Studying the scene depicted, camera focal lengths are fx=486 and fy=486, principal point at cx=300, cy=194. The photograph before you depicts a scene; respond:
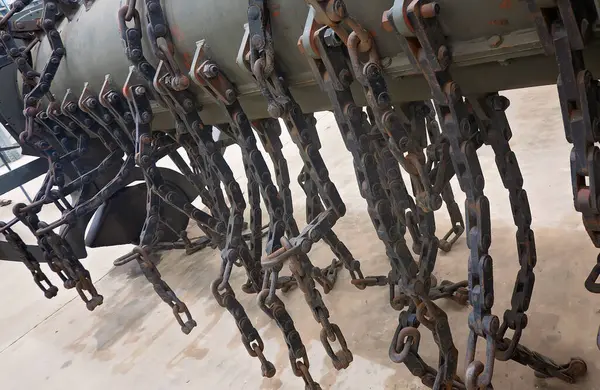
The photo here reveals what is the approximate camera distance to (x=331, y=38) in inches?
37.9

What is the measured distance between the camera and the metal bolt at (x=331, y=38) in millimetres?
955

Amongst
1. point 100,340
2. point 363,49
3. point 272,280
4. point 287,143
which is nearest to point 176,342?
point 100,340

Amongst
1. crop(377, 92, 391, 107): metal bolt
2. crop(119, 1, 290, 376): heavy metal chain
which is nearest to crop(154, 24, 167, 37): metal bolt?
crop(119, 1, 290, 376): heavy metal chain

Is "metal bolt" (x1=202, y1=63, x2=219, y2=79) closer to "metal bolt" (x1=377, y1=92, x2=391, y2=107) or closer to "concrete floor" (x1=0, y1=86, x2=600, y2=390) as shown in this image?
"metal bolt" (x1=377, y1=92, x2=391, y2=107)

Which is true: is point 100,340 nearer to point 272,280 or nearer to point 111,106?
point 111,106

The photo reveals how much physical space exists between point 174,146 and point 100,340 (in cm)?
113

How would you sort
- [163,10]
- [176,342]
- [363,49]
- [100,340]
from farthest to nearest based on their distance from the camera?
1. [100,340]
2. [176,342]
3. [163,10]
4. [363,49]

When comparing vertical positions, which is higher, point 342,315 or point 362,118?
point 362,118

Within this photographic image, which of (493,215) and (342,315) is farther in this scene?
(493,215)

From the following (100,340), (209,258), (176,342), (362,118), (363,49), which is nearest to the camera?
(363,49)

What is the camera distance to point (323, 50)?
97cm

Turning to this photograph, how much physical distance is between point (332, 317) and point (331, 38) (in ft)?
4.35

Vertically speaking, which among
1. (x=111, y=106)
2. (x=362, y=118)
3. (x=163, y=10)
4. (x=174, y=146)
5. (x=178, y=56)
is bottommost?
(x=174, y=146)

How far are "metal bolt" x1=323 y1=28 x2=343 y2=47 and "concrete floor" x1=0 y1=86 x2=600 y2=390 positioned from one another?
1.09 meters
